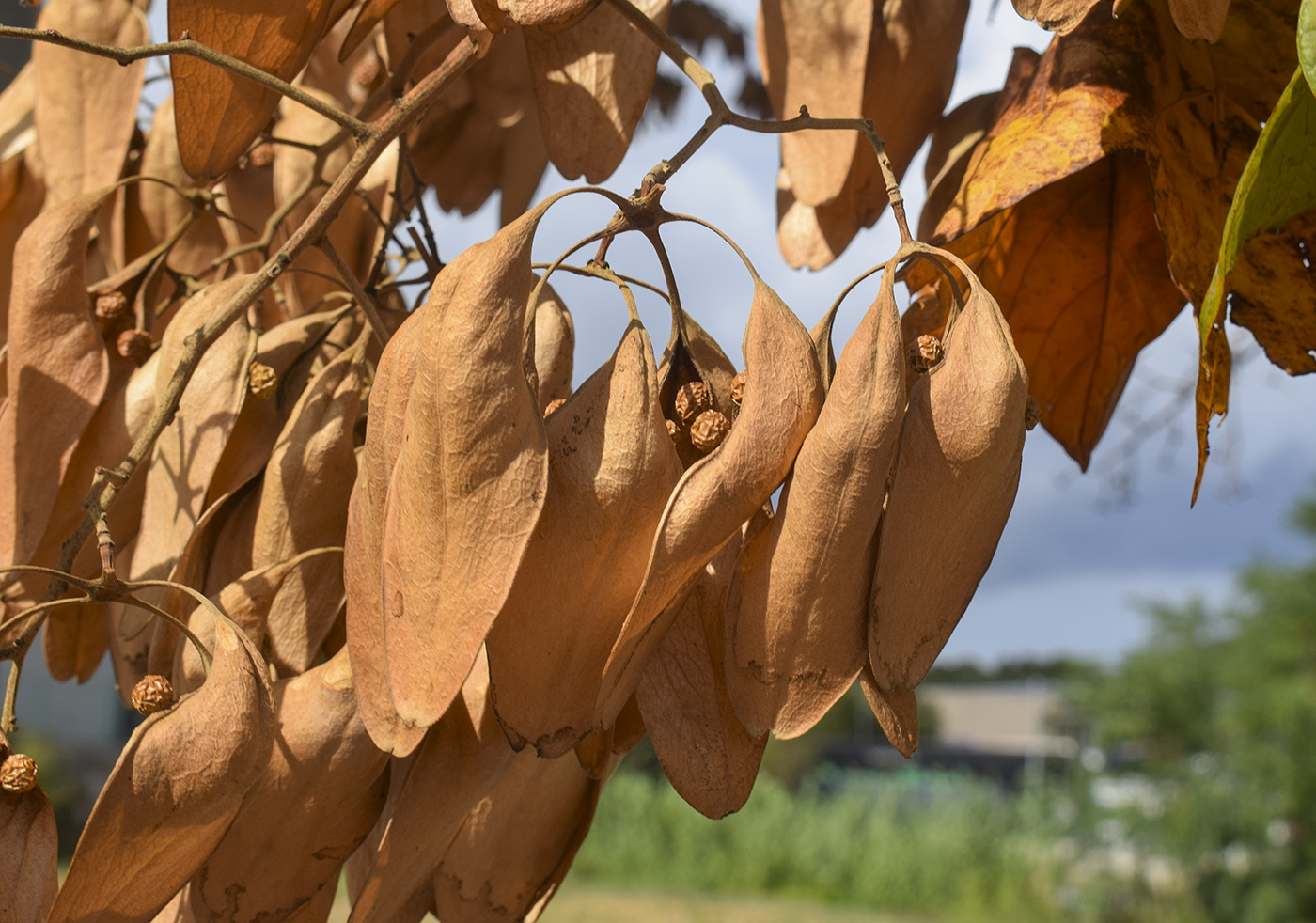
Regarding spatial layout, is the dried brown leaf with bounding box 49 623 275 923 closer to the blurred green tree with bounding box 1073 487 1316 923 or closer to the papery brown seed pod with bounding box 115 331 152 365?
the papery brown seed pod with bounding box 115 331 152 365

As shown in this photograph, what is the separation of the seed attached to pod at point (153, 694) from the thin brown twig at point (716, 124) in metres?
0.20

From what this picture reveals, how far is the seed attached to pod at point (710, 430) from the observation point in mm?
313

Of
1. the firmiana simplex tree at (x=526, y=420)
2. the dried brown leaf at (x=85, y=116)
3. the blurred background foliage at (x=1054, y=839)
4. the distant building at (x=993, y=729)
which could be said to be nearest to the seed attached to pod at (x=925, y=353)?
the firmiana simplex tree at (x=526, y=420)

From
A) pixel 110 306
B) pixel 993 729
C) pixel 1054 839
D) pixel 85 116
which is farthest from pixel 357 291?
pixel 993 729

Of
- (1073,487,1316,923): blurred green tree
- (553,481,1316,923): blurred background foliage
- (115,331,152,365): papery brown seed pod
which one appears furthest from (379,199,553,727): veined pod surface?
(1073,487,1316,923): blurred green tree

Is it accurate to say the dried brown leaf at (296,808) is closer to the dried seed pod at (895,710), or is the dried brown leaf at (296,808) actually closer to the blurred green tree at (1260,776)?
the dried seed pod at (895,710)

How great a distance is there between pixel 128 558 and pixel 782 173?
1.01 feet

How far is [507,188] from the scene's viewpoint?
0.60 metres

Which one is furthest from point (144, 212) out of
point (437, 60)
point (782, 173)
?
point (782, 173)

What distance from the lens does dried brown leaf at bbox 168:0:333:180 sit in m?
0.38

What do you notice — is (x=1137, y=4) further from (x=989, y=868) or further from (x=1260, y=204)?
(x=989, y=868)

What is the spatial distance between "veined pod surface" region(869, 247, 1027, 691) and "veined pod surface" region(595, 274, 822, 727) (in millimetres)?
27

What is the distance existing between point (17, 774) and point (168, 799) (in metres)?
0.06

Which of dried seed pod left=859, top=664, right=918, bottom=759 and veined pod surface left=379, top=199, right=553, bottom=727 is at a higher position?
veined pod surface left=379, top=199, right=553, bottom=727
